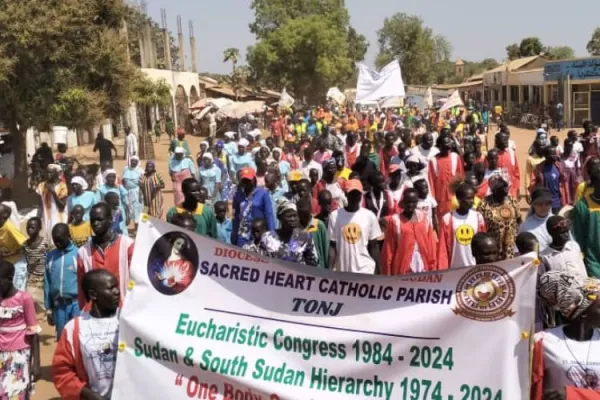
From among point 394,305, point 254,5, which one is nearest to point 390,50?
point 254,5

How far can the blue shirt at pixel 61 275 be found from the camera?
5410 mm

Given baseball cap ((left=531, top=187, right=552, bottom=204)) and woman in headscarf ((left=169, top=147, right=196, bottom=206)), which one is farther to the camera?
woman in headscarf ((left=169, top=147, right=196, bottom=206))

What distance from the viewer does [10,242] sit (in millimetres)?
6062

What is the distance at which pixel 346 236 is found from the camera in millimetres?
5738

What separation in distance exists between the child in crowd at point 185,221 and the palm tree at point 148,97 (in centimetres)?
871

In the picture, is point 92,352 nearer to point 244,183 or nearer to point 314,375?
point 314,375

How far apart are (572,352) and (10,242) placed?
4.90 meters

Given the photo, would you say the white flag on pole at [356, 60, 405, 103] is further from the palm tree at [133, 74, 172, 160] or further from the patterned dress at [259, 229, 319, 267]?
the patterned dress at [259, 229, 319, 267]

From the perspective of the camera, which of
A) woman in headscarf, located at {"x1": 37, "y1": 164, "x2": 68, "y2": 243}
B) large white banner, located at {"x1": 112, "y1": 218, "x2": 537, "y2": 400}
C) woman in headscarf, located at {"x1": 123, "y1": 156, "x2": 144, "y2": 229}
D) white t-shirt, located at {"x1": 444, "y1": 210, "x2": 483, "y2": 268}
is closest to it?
large white banner, located at {"x1": 112, "y1": 218, "x2": 537, "y2": 400}

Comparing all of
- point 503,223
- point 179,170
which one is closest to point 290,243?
point 503,223

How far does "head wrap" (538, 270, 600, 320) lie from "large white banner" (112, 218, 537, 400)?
0.26 metres

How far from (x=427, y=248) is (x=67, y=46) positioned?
29.0 feet

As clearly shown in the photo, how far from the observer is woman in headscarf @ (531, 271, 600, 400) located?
2928 millimetres

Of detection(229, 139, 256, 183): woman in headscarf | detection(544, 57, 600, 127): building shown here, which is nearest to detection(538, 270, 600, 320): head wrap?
detection(229, 139, 256, 183): woman in headscarf
